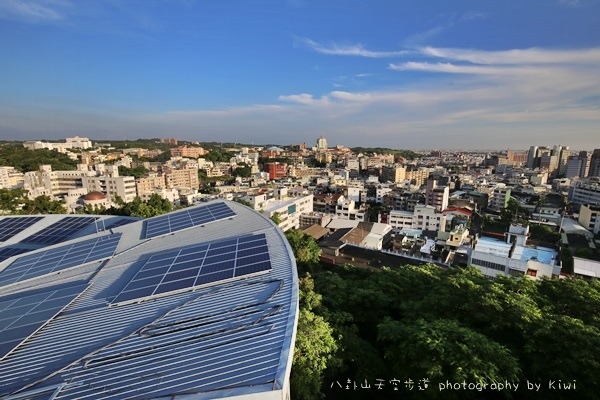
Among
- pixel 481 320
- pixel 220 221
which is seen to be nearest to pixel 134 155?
pixel 220 221

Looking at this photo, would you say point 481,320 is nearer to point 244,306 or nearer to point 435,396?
point 435,396

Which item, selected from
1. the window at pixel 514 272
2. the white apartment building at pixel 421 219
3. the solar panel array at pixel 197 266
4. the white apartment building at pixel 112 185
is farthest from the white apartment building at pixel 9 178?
the window at pixel 514 272

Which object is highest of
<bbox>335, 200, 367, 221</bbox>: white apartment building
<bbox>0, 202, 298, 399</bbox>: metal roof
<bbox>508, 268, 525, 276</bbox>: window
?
<bbox>0, 202, 298, 399</bbox>: metal roof

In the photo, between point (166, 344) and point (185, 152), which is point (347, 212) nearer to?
point (166, 344)

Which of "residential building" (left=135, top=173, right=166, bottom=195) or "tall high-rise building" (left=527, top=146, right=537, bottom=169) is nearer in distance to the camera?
"residential building" (left=135, top=173, right=166, bottom=195)

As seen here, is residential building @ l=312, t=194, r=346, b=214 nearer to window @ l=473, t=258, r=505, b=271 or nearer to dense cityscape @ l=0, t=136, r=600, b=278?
dense cityscape @ l=0, t=136, r=600, b=278

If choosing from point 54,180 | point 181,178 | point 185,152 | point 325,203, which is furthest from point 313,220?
point 185,152

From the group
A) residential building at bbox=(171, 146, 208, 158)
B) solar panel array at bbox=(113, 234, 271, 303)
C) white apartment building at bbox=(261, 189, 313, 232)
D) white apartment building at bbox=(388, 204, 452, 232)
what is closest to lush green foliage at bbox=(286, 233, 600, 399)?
solar panel array at bbox=(113, 234, 271, 303)
